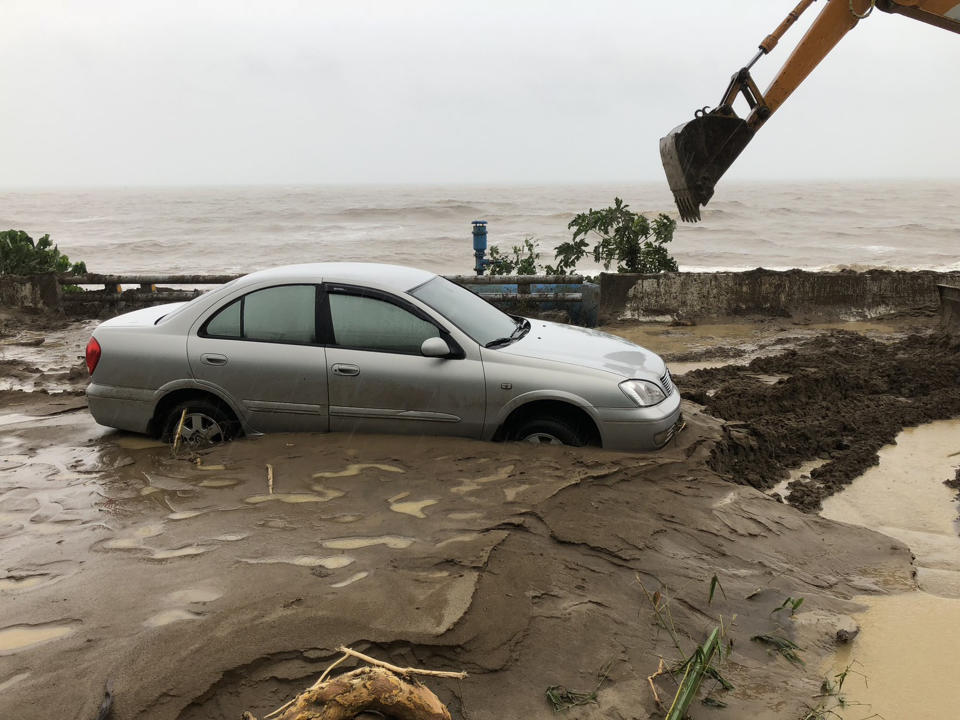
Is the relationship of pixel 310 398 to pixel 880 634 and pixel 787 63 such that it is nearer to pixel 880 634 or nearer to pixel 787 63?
pixel 880 634

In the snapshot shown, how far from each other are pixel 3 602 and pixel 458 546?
2127mm

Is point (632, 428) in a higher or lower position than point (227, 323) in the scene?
lower

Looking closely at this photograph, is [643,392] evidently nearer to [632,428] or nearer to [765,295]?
[632,428]

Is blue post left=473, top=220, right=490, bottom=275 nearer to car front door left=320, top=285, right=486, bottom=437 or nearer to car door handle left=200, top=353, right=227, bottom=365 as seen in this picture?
car front door left=320, top=285, right=486, bottom=437

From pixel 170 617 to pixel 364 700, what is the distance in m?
1.11

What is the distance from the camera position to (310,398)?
580 cm

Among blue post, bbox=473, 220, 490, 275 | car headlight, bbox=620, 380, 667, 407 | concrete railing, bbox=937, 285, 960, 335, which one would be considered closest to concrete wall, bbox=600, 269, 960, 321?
concrete railing, bbox=937, 285, 960, 335

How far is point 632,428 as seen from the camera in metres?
5.47

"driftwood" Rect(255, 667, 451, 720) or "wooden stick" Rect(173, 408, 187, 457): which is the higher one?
"wooden stick" Rect(173, 408, 187, 457)

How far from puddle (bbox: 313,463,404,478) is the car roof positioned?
1.34m

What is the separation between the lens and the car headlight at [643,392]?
18.0ft

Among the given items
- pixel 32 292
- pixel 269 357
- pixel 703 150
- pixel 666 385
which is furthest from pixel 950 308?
pixel 32 292

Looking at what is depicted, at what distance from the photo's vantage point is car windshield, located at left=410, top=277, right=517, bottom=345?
5.91 meters

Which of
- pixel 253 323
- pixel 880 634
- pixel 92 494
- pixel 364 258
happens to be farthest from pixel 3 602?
pixel 364 258
